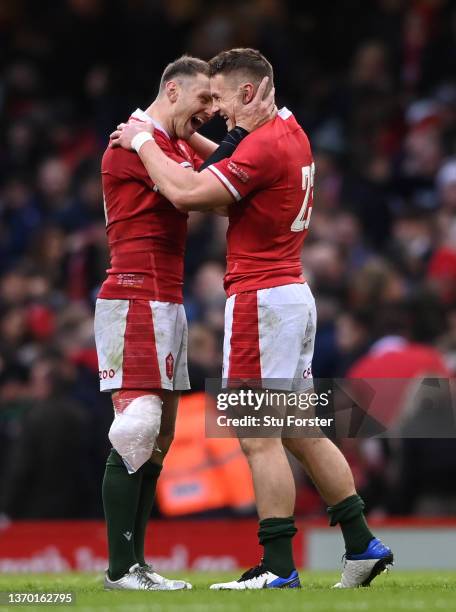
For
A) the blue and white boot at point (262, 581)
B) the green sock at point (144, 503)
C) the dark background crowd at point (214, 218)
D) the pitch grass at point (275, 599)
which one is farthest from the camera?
the dark background crowd at point (214, 218)

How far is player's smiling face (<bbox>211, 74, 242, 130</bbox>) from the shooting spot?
22.4ft

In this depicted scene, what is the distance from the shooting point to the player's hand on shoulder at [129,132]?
700 cm

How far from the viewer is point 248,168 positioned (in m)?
6.66

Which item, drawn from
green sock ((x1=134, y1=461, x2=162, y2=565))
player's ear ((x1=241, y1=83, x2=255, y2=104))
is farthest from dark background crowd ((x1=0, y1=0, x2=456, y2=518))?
player's ear ((x1=241, y1=83, x2=255, y2=104))

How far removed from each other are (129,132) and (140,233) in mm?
459

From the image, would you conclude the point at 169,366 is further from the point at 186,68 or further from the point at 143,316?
the point at 186,68

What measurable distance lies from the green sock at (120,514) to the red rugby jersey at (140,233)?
2.47ft

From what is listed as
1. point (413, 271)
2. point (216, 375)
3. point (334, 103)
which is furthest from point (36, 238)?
point (216, 375)

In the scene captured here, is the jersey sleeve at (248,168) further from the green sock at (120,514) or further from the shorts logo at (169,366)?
the green sock at (120,514)

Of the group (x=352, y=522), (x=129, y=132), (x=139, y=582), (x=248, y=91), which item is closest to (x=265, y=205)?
(x=248, y=91)

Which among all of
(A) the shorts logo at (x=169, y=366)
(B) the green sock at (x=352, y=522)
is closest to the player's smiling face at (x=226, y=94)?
(A) the shorts logo at (x=169, y=366)

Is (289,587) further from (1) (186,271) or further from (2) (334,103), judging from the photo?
(2) (334,103)

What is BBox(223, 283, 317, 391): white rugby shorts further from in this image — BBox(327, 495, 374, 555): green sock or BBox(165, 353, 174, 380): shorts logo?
BBox(327, 495, 374, 555): green sock

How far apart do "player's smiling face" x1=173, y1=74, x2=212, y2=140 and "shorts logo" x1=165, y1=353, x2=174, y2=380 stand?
105cm
